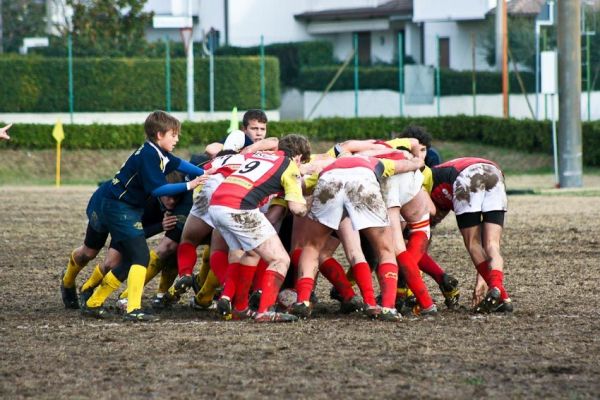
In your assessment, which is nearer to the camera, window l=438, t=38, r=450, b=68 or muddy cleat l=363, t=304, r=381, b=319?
muddy cleat l=363, t=304, r=381, b=319

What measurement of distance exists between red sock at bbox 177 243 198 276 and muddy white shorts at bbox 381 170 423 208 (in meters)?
1.83

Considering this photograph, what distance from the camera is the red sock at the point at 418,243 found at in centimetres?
1100

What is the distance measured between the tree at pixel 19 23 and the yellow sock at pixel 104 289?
45.2 m

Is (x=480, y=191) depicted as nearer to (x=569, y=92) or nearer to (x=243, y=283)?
(x=243, y=283)

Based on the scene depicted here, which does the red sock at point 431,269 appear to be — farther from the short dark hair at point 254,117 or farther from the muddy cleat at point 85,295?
the muddy cleat at point 85,295

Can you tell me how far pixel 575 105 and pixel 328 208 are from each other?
16785mm

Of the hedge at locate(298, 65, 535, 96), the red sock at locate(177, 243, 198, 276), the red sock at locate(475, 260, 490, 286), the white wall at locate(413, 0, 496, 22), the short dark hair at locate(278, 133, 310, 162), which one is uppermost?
the white wall at locate(413, 0, 496, 22)

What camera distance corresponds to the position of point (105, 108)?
122ft

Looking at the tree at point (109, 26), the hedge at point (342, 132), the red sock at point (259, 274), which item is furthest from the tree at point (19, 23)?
the red sock at point (259, 274)

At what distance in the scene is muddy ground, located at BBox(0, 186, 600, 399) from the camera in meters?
7.66

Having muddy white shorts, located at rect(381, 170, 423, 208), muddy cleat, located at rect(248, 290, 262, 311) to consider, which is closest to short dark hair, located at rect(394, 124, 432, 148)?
muddy white shorts, located at rect(381, 170, 423, 208)

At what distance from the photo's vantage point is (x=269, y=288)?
1024cm

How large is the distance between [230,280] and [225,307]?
0.24 meters

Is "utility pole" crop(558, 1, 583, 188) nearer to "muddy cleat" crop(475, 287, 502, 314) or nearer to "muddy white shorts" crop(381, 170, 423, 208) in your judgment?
"muddy white shorts" crop(381, 170, 423, 208)
